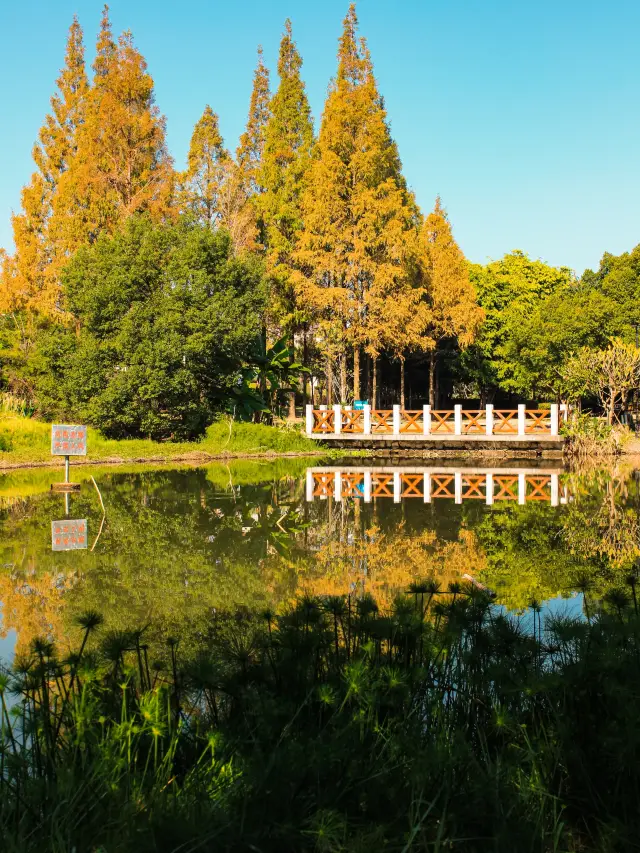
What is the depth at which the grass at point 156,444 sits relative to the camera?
66.9ft

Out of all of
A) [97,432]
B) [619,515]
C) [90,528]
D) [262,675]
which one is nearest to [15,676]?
[262,675]

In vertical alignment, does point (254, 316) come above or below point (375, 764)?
above

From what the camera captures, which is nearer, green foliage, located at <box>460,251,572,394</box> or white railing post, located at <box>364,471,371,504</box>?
white railing post, located at <box>364,471,371,504</box>

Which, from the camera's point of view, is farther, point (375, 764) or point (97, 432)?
point (97, 432)

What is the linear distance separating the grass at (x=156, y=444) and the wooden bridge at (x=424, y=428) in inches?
52.0

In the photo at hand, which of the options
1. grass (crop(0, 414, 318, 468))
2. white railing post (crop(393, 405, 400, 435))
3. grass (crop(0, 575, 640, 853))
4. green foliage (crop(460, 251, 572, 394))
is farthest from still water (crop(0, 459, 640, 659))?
green foliage (crop(460, 251, 572, 394))

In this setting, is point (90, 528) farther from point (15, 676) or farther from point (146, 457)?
point (146, 457)

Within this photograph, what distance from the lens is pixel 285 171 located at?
2967cm

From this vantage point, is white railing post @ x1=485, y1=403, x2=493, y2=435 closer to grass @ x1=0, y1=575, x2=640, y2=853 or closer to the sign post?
the sign post

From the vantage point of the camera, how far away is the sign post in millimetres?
13727

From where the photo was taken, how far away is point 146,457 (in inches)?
825

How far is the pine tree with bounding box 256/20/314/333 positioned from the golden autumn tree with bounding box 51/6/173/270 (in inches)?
149

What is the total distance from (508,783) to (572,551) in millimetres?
6178

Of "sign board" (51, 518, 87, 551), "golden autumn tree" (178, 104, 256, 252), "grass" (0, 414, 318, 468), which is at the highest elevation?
"golden autumn tree" (178, 104, 256, 252)
